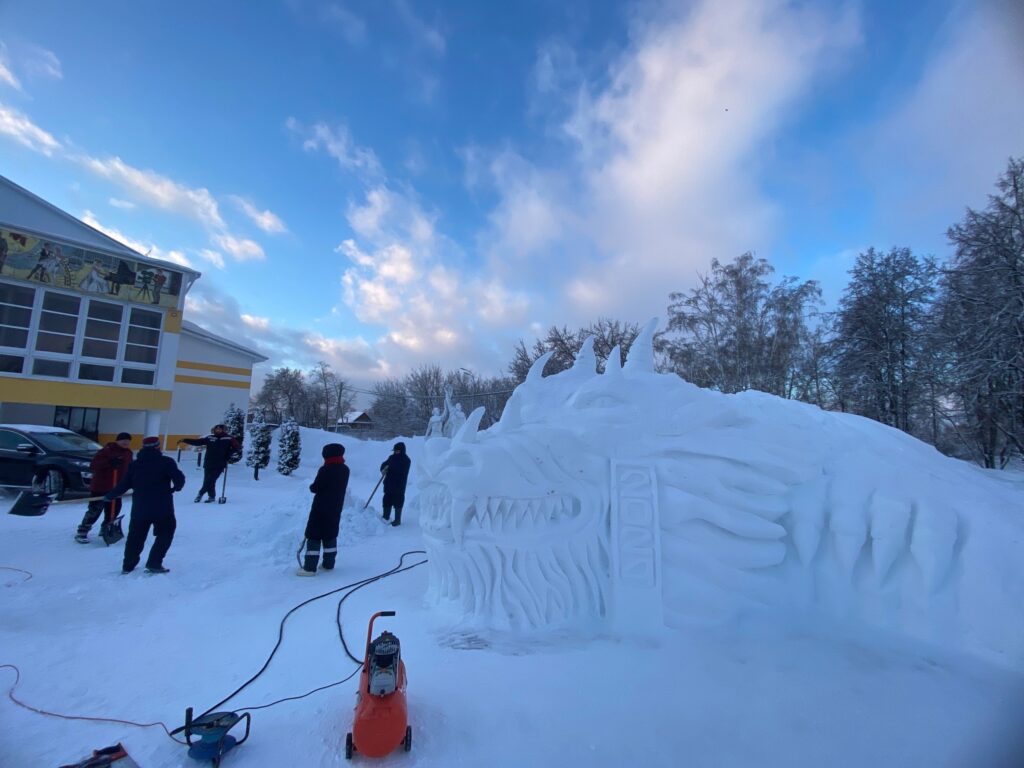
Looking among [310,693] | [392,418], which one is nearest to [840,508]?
[310,693]

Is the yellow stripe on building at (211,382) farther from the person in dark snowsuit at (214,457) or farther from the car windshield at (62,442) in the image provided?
the person in dark snowsuit at (214,457)

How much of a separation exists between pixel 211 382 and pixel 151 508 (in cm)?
1981

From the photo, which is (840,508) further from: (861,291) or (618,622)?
(861,291)

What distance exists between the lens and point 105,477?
7.11m

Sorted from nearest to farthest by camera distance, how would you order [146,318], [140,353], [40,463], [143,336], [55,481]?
1. [55,481]
2. [40,463]
3. [140,353]
4. [143,336]
5. [146,318]

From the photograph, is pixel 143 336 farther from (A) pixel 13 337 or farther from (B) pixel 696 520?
(B) pixel 696 520

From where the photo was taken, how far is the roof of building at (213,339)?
2231cm

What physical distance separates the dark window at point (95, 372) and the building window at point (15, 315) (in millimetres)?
1744

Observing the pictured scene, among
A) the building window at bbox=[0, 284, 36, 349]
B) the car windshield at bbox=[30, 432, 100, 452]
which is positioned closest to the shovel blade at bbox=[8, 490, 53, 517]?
the car windshield at bbox=[30, 432, 100, 452]

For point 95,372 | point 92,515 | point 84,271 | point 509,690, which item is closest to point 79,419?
point 95,372

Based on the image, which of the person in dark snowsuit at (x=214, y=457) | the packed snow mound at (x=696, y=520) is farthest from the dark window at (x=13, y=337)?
the packed snow mound at (x=696, y=520)

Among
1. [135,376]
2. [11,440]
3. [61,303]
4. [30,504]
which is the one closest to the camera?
[30,504]

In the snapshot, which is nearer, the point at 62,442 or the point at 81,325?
the point at 62,442

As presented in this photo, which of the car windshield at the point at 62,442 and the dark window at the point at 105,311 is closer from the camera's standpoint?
the car windshield at the point at 62,442
